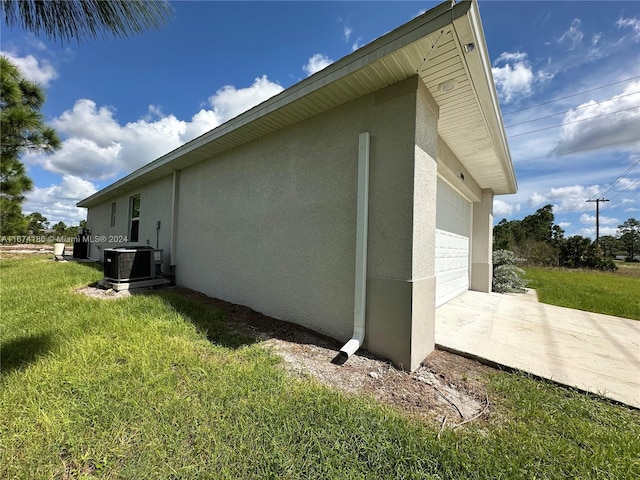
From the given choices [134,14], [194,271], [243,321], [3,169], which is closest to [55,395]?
[243,321]

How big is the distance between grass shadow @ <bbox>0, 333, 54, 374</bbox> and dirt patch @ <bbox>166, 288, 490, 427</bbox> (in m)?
2.16

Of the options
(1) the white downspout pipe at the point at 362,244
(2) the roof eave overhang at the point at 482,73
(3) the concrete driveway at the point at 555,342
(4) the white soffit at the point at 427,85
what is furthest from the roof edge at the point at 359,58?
(3) the concrete driveway at the point at 555,342

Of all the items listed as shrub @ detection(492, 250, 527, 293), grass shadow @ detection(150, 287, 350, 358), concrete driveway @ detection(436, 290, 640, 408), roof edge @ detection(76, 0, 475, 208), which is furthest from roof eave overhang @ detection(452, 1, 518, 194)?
shrub @ detection(492, 250, 527, 293)

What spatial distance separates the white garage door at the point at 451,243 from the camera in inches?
207

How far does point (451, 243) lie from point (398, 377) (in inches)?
172

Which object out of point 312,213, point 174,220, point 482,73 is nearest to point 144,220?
point 174,220

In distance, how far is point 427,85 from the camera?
304 centimetres

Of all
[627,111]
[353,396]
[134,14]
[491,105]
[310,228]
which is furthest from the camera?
[627,111]

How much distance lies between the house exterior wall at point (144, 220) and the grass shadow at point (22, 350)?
413 centimetres

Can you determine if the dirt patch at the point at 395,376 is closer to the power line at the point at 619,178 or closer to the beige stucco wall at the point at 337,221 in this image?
the beige stucco wall at the point at 337,221

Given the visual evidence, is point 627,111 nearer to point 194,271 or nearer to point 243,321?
point 243,321

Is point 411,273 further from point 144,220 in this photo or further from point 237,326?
point 144,220

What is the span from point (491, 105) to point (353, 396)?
393 cm

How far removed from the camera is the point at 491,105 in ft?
11.2
